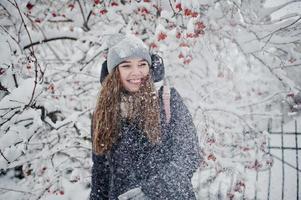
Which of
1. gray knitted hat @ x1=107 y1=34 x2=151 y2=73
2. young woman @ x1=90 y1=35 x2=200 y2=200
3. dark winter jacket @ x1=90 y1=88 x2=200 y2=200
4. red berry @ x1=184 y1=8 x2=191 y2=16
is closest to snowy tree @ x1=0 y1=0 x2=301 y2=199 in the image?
red berry @ x1=184 y1=8 x2=191 y2=16

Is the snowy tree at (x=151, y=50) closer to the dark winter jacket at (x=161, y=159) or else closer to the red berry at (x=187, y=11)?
the red berry at (x=187, y=11)

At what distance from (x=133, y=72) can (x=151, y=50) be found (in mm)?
1169

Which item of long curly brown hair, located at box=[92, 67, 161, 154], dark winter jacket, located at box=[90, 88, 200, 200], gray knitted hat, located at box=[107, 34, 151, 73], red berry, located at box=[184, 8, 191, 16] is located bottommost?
dark winter jacket, located at box=[90, 88, 200, 200]

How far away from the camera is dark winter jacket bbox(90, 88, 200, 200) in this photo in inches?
79.5

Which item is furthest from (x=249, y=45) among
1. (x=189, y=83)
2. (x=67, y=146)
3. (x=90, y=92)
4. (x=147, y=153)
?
(x=90, y=92)

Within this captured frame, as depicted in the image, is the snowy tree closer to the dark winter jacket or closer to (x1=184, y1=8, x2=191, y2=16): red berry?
(x1=184, y1=8, x2=191, y2=16): red berry

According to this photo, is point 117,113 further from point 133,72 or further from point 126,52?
point 126,52

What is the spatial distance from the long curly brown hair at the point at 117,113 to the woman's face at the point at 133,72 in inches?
1.3

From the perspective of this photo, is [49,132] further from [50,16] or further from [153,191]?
[153,191]

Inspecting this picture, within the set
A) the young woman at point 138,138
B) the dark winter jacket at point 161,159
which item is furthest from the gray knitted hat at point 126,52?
the dark winter jacket at point 161,159

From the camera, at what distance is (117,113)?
2285 millimetres

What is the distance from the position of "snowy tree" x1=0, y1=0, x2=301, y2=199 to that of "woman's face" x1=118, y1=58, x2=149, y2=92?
75 centimetres

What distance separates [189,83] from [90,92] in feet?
5.40

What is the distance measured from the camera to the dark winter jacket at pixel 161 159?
6.62ft
